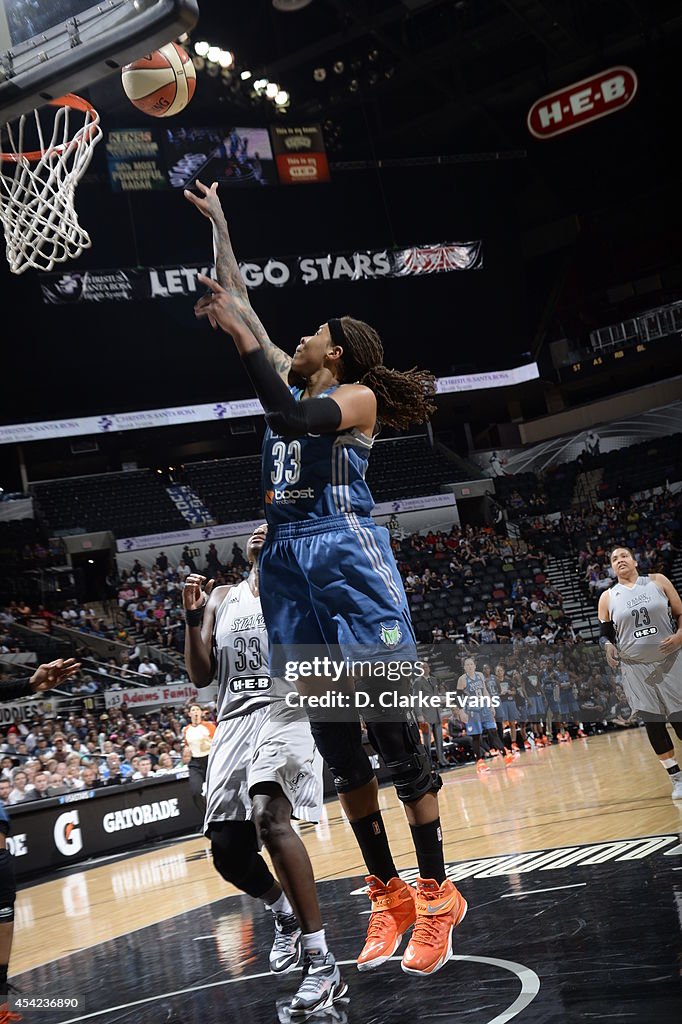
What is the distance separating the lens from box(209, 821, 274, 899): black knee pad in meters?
4.94

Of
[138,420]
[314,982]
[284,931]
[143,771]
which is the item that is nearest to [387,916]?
[314,982]

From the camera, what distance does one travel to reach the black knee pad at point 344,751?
12.1ft

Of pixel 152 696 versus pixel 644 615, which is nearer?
pixel 644 615

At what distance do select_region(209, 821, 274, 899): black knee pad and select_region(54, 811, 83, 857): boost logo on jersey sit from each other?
→ 767 centimetres

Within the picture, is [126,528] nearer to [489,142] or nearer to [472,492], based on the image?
[472,492]

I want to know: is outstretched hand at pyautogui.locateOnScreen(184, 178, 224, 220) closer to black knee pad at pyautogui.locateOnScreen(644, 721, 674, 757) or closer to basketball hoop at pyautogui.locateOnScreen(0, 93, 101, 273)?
basketball hoop at pyautogui.locateOnScreen(0, 93, 101, 273)

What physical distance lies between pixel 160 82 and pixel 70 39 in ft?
3.99

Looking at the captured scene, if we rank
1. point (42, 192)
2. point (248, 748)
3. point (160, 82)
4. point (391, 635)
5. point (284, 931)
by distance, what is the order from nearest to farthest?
point (391, 635) < point (284, 931) < point (248, 748) < point (160, 82) < point (42, 192)

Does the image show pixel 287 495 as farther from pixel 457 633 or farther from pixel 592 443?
pixel 592 443

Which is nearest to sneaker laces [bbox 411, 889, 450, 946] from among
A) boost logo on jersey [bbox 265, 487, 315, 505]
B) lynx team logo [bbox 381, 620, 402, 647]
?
lynx team logo [bbox 381, 620, 402, 647]

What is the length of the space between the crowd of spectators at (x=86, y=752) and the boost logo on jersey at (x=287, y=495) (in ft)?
31.0

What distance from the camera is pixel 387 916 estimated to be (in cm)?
373

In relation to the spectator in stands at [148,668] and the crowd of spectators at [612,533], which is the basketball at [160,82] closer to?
the spectator in stands at [148,668]

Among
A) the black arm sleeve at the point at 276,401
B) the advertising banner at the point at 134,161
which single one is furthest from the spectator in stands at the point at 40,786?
the advertising banner at the point at 134,161
